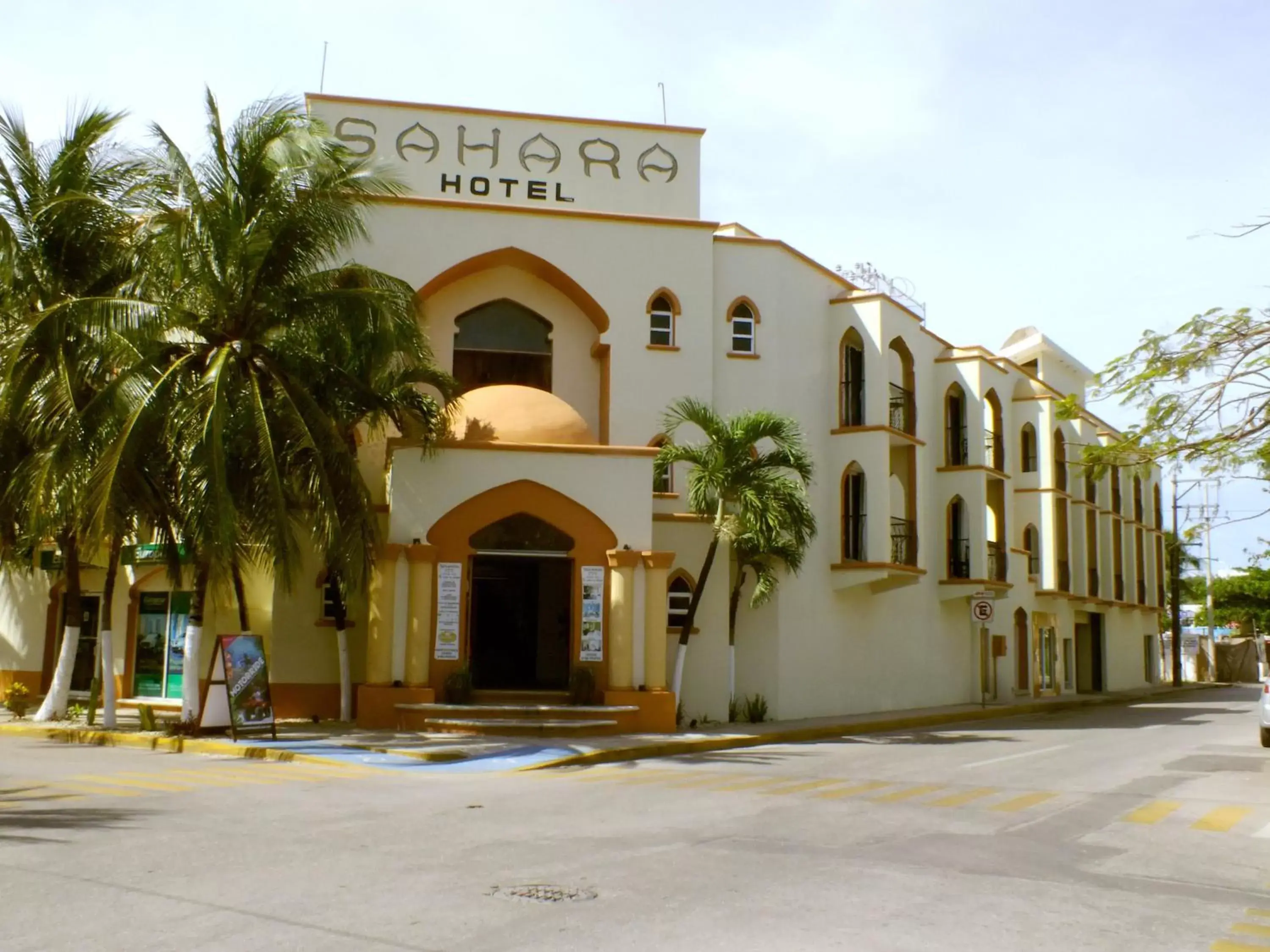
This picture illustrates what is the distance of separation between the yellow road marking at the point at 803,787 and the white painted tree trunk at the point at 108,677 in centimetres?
1175

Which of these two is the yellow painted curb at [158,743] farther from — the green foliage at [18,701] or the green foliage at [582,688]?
the green foliage at [582,688]

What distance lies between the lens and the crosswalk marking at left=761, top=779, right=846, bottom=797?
1401 centimetres

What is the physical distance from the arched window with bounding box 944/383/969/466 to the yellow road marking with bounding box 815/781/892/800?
19.7 m

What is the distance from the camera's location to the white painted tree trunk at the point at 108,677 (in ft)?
67.7

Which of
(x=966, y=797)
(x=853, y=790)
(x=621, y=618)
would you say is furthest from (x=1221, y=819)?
(x=621, y=618)

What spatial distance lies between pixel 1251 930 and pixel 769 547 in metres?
15.1

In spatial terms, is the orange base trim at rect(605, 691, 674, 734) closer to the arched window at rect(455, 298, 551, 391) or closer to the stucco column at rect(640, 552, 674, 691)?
the stucco column at rect(640, 552, 674, 691)

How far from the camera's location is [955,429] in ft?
111

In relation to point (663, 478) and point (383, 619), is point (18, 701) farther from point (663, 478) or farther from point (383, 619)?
point (663, 478)

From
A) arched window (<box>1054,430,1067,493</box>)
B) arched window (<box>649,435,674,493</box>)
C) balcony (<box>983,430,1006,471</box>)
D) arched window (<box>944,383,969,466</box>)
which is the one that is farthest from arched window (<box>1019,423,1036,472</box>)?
arched window (<box>649,435,674,493</box>)

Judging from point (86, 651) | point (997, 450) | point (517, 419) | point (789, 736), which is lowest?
point (789, 736)

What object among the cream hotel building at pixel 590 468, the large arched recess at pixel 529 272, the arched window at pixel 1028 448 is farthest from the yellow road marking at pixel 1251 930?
the arched window at pixel 1028 448

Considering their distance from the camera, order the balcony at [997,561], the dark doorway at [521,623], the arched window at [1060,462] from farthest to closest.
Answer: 1. the arched window at [1060,462]
2. the balcony at [997,561]
3. the dark doorway at [521,623]

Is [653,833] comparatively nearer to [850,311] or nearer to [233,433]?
[233,433]
